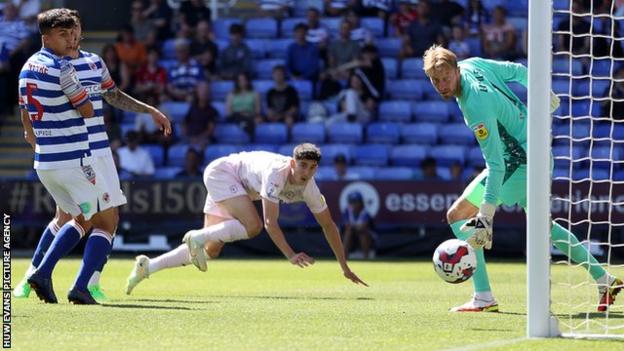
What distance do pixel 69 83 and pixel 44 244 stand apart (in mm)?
1747

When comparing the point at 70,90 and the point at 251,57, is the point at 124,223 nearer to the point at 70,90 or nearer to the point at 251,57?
the point at 251,57

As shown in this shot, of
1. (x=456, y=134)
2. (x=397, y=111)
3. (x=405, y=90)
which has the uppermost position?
(x=405, y=90)

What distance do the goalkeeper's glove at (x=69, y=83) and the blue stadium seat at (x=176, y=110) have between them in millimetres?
13189

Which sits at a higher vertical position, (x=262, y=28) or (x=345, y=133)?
(x=262, y=28)

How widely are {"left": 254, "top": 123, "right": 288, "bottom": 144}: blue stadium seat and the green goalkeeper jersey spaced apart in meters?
12.4

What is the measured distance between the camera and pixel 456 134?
2206 centimetres

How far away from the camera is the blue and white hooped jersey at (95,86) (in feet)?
33.7

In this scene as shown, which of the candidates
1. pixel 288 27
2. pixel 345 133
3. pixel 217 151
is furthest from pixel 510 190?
pixel 288 27

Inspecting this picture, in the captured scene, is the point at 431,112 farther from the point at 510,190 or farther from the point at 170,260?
the point at 510,190

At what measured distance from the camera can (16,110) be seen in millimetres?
24125

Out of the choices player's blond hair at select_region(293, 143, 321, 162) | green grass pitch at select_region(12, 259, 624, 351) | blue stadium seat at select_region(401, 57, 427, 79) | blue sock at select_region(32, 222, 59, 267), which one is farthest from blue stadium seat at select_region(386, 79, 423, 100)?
blue sock at select_region(32, 222, 59, 267)

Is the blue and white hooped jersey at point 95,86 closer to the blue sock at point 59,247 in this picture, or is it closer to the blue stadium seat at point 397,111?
the blue sock at point 59,247

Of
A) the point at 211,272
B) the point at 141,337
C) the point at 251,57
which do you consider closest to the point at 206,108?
the point at 251,57

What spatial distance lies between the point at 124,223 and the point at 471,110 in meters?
11.8
